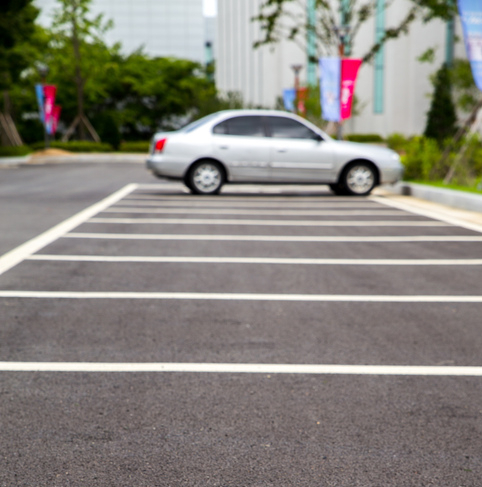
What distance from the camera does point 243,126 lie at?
1611 cm

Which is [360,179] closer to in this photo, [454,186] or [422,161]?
[454,186]

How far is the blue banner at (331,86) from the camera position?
68.2 feet

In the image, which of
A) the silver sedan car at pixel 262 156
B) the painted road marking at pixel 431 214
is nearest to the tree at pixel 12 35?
the silver sedan car at pixel 262 156

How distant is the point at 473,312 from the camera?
5707 millimetres

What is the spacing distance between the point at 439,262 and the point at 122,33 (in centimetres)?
9018

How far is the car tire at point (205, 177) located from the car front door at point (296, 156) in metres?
1.11

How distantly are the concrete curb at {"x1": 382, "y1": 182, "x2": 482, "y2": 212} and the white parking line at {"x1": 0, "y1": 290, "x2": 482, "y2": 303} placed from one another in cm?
697

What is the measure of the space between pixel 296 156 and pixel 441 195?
10.4 ft

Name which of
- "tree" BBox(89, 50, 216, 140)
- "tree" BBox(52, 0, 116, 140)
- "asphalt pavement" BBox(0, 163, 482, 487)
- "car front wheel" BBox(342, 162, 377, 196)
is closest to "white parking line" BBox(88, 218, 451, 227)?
"asphalt pavement" BBox(0, 163, 482, 487)

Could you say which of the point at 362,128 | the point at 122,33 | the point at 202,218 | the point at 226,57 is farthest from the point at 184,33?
the point at 202,218

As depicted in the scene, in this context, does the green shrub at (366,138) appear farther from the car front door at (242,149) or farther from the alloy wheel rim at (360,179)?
the car front door at (242,149)

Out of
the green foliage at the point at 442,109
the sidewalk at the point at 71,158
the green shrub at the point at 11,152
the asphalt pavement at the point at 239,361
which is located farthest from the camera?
the sidewalk at the point at 71,158

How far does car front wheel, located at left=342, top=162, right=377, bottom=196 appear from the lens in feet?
52.6

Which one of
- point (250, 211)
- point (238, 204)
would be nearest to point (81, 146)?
point (238, 204)
